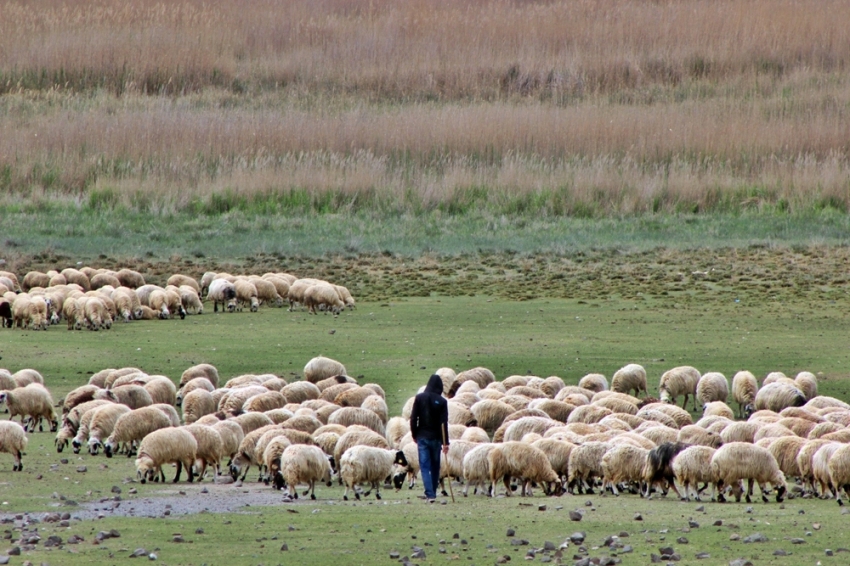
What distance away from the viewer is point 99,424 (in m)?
15.7

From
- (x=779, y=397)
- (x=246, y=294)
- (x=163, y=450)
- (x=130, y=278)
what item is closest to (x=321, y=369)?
(x=163, y=450)

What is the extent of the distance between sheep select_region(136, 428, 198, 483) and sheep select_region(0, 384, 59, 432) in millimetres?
3332

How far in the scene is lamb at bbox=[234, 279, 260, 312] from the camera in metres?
28.3

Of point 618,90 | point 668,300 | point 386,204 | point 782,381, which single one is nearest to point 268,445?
point 782,381

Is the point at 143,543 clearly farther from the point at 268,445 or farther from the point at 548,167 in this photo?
the point at 548,167

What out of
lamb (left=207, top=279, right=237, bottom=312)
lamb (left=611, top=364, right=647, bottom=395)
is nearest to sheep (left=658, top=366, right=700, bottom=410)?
lamb (left=611, top=364, right=647, bottom=395)

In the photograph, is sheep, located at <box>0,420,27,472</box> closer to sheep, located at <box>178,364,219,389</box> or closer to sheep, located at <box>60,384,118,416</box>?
sheep, located at <box>60,384,118,416</box>

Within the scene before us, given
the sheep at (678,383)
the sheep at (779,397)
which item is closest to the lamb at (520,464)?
the sheep at (779,397)

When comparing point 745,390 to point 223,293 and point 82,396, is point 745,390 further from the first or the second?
point 223,293

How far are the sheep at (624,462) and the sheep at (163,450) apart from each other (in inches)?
185

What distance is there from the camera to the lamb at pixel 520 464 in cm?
1339

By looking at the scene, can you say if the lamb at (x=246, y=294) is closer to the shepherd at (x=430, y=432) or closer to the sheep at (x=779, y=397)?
the sheep at (x=779, y=397)

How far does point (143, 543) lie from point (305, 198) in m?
29.6

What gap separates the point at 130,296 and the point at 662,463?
16.3 metres
